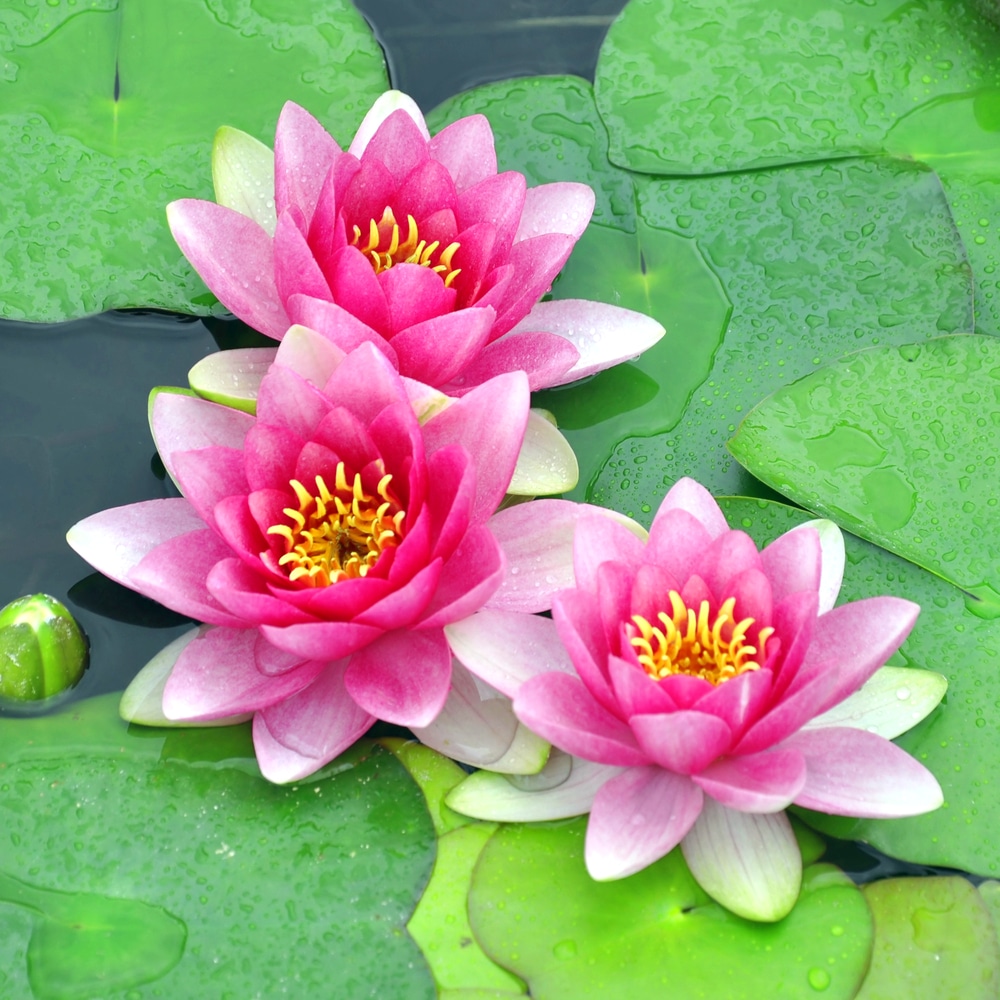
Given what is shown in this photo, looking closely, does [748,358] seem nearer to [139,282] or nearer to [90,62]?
[139,282]

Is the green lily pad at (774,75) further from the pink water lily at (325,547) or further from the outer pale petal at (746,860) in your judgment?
the outer pale petal at (746,860)

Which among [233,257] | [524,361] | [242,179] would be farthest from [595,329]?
[242,179]

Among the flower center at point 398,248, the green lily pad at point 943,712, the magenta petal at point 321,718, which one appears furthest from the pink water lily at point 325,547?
the green lily pad at point 943,712

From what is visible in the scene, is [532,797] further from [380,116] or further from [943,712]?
[380,116]

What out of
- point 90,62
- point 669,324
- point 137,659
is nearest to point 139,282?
point 90,62

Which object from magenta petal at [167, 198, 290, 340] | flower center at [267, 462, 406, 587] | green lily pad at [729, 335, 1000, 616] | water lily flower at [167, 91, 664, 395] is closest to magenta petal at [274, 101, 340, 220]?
water lily flower at [167, 91, 664, 395]
